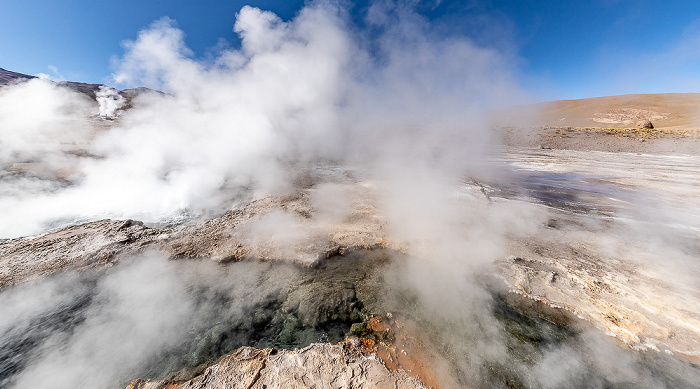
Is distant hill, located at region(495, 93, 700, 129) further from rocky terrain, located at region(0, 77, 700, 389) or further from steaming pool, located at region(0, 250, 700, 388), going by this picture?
steaming pool, located at region(0, 250, 700, 388)

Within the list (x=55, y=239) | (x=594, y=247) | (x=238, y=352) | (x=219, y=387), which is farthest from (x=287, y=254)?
(x=594, y=247)

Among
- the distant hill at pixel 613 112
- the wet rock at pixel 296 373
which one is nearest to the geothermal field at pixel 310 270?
the wet rock at pixel 296 373

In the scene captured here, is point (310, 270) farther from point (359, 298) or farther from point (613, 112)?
point (613, 112)

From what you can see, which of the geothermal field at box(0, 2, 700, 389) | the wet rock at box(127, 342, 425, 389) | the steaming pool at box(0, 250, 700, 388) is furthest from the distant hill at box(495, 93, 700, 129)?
the wet rock at box(127, 342, 425, 389)

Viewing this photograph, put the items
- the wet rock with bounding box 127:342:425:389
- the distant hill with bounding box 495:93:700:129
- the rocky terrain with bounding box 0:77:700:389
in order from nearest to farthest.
→ the wet rock with bounding box 127:342:425:389 → the rocky terrain with bounding box 0:77:700:389 → the distant hill with bounding box 495:93:700:129

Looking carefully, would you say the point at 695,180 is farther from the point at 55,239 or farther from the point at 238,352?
the point at 55,239

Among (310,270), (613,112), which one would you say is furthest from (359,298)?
(613,112)

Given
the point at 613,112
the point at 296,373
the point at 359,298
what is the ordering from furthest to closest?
the point at 613,112
the point at 359,298
the point at 296,373

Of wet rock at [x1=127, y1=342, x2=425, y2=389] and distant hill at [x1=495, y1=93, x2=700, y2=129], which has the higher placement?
distant hill at [x1=495, y1=93, x2=700, y2=129]
